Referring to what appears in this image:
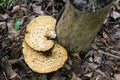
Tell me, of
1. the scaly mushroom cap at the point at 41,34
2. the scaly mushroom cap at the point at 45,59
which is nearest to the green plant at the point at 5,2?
the scaly mushroom cap at the point at 41,34

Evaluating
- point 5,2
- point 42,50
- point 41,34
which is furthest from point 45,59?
point 5,2

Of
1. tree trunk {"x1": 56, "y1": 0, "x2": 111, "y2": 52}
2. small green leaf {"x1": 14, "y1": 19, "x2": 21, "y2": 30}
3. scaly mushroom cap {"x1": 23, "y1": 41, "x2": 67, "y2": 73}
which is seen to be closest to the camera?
tree trunk {"x1": 56, "y1": 0, "x2": 111, "y2": 52}

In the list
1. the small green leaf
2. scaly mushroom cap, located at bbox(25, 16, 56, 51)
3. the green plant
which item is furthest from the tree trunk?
the green plant

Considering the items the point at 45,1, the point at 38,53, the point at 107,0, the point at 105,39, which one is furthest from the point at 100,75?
the point at 45,1

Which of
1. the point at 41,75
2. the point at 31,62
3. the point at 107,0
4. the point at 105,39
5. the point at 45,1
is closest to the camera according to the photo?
the point at 107,0

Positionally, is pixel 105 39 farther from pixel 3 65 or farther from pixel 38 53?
pixel 3 65

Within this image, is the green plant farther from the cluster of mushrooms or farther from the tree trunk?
the tree trunk

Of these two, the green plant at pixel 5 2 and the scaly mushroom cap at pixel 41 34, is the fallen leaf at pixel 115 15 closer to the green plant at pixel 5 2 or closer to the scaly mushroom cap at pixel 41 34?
the scaly mushroom cap at pixel 41 34
